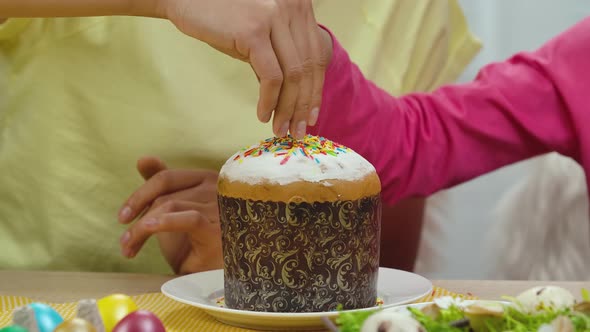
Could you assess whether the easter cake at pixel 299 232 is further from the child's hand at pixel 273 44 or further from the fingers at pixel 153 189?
the fingers at pixel 153 189

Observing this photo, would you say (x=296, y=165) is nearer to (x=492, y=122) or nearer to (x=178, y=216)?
(x=178, y=216)

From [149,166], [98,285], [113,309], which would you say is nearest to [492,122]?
[149,166]

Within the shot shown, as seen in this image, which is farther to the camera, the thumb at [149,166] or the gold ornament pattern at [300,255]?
the thumb at [149,166]

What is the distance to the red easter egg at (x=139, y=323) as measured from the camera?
2.08 ft

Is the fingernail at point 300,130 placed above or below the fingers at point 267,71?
below

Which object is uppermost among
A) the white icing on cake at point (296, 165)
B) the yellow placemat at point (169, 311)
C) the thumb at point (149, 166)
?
the white icing on cake at point (296, 165)

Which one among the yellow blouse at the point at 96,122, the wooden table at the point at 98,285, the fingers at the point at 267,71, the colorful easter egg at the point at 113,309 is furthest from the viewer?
the yellow blouse at the point at 96,122

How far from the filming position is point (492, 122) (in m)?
1.29

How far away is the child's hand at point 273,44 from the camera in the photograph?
2.67 ft

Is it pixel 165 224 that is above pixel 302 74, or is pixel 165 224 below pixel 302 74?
below

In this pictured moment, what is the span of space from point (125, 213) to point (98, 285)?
0.11 metres

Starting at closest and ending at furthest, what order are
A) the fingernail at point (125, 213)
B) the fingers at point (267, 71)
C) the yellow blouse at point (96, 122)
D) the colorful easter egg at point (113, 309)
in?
the colorful easter egg at point (113, 309), the fingers at point (267, 71), the fingernail at point (125, 213), the yellow blouse at point (96, 122)

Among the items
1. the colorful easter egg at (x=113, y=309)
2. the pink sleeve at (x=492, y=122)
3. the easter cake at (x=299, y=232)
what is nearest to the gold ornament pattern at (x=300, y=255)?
the easter cake at (x=299, y=232)

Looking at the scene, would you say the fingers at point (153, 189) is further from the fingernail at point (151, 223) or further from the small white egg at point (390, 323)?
the small white egg at point (390, 323)
